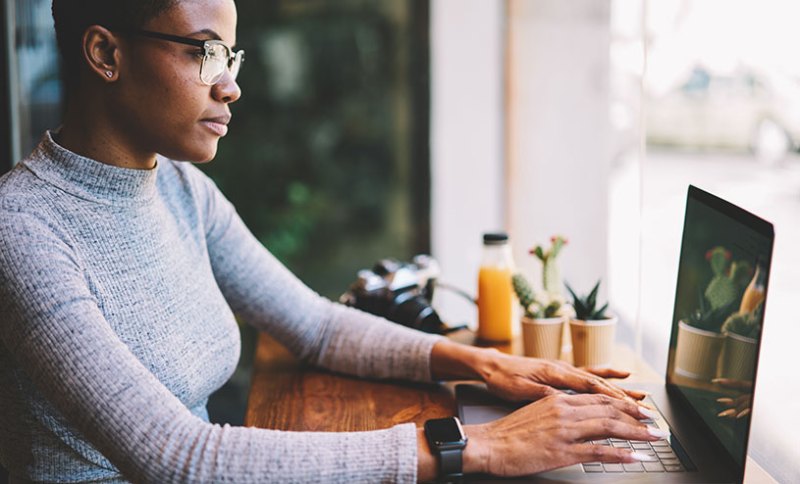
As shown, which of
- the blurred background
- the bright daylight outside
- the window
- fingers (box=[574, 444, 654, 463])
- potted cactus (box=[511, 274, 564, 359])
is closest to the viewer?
fingers (box=[574, 444, 654, 463])

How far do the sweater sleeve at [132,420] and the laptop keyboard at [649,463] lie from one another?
10.2 inches

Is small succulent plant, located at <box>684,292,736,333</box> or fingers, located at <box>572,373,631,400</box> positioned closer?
small succulent plant, located at <box>684,292,736,333</box>

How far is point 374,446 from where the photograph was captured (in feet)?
3.36

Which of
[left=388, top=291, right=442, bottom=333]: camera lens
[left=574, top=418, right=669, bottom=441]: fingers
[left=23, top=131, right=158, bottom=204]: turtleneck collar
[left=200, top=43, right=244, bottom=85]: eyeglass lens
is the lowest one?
[left=388, top=291, right=442, bottom=333]: camera lens

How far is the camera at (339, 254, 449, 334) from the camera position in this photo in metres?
1.70

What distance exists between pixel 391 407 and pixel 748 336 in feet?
1.98

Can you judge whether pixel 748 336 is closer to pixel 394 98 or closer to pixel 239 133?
pixel 394 98

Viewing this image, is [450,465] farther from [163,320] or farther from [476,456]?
[163,320]

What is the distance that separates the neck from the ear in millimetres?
47

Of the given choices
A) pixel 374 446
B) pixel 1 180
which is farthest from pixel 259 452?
pixel 1 180

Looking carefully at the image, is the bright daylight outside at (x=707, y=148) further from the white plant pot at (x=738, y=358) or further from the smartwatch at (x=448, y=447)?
the smartwatch at (x=448, y=447)

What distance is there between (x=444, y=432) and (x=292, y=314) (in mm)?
578

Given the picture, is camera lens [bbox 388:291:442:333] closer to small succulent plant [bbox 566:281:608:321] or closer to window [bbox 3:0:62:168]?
small succulent plant [bbox 566:281:608:321]

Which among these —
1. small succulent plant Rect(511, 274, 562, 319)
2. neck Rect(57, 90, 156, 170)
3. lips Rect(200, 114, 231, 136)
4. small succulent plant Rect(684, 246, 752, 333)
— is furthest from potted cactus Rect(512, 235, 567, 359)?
neck Rect(57, 90, 156, 170)
